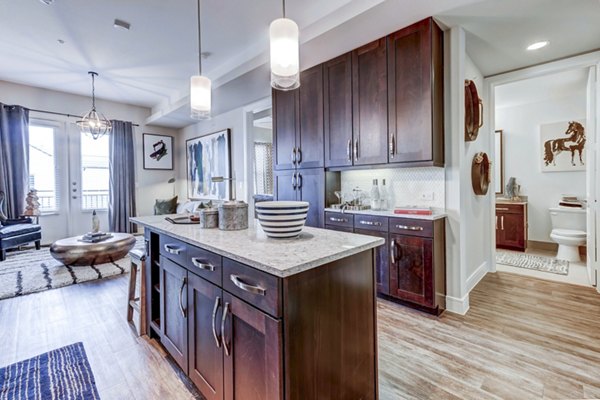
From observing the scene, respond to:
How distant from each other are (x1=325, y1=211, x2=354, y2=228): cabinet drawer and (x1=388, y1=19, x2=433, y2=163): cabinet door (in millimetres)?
748

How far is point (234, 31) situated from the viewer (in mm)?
3299

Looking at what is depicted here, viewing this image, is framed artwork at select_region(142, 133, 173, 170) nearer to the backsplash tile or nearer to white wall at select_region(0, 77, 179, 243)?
white wall at select_region(0, 77, 179, 243)

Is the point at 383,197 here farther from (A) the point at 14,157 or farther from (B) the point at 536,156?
(A) the point at 14,157

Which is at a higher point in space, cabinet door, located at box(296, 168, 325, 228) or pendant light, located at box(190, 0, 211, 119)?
pendant light, located at box(190, 0, 211, 119)

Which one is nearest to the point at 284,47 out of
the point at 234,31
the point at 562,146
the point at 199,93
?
the point at 199,93

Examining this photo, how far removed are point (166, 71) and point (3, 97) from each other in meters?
3.13

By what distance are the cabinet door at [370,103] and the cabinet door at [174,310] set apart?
2086 millimetres

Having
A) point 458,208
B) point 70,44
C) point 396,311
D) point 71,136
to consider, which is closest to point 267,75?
point 70,44

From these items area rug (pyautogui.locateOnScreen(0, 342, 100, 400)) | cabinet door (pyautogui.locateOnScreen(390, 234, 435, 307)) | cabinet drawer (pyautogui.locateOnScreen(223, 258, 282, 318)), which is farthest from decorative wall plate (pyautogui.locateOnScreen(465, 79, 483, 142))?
area rug (pyautogui.locateOnScreen(0, 342, 100, 400))

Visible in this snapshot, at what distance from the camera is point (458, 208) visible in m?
2.61

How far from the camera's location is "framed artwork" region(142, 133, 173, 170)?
22.1ft

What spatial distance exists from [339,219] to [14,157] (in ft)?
19.1

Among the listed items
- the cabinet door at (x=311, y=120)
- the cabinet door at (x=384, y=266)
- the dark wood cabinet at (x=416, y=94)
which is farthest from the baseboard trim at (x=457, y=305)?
the cabinet door at (x=311, y=120)

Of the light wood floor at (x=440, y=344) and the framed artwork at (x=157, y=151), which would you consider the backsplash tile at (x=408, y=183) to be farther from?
the framed artwork at (x=157, y=151)
